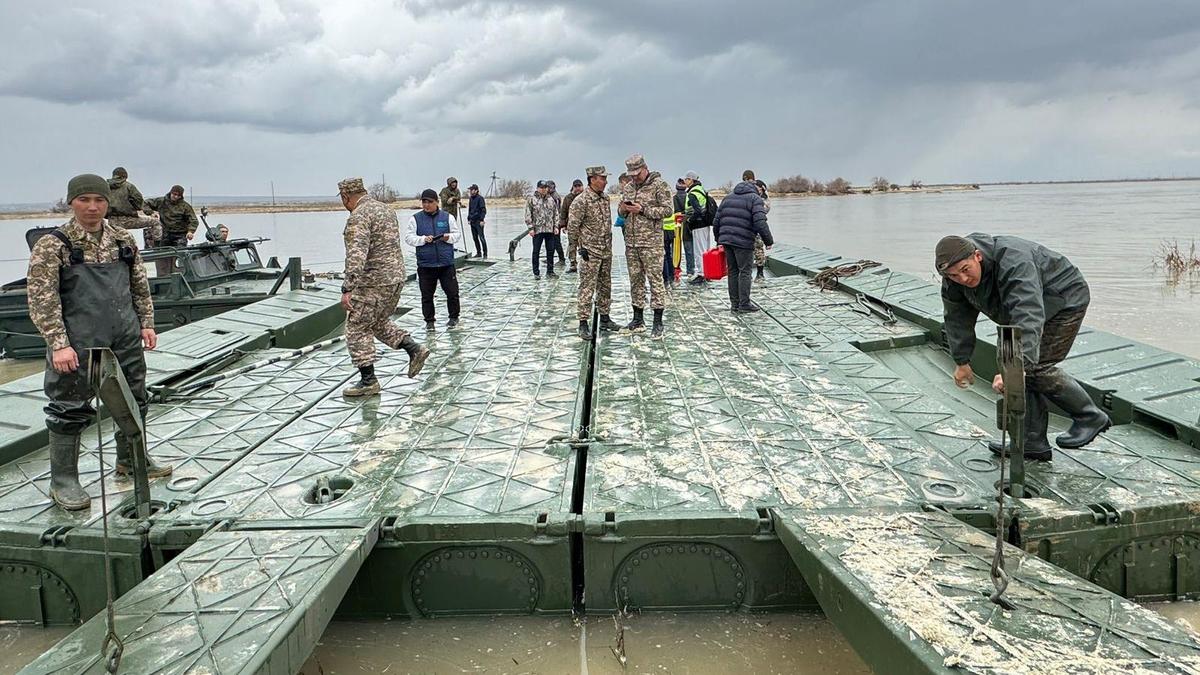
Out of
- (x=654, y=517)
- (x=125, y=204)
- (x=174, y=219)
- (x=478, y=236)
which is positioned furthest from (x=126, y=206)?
(x=654, y=517)

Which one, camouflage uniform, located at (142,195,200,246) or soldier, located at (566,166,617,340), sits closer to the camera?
soldier, located at (566,166,617,340)

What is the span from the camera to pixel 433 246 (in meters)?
7.86

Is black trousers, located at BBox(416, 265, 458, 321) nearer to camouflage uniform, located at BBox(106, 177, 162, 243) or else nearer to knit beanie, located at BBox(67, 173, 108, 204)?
knit beanie, located at BBox(67, 173, 108, 204)

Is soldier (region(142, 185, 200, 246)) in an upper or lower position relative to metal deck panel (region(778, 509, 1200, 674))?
upper

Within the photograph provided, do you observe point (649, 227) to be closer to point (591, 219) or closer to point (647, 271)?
point (647, 271)

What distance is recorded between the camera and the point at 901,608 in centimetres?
252

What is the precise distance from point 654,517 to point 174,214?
1175 cm

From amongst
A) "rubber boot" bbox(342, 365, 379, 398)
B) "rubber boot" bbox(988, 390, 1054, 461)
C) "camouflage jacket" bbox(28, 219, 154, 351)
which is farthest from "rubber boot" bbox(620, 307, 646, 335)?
"camouflage jacket" bbox(28, 219, 154, 351)

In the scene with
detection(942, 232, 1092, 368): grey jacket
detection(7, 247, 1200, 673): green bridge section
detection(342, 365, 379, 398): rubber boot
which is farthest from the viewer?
detection(342, 365, 379, 398): rubber boot

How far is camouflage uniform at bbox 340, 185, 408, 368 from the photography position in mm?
5656

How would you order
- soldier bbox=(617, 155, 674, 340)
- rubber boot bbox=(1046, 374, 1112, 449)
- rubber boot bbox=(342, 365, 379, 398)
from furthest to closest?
1. soldier bbox=(617, 155, 674, 340)
2. rubber boot bbox=(342, 365, 379, 398)
3. rubber boot bbox=(1046, 374, 1112, 449)

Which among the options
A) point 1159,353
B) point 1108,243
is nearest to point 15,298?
point 1159,353

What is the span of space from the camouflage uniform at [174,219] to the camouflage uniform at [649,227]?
8404mm

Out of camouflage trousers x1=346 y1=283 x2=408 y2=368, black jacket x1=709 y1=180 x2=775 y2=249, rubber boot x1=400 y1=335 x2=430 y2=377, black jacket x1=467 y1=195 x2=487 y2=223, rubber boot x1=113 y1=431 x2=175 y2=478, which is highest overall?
black jacket x1=467 y1=195 x2=487 y2=223
